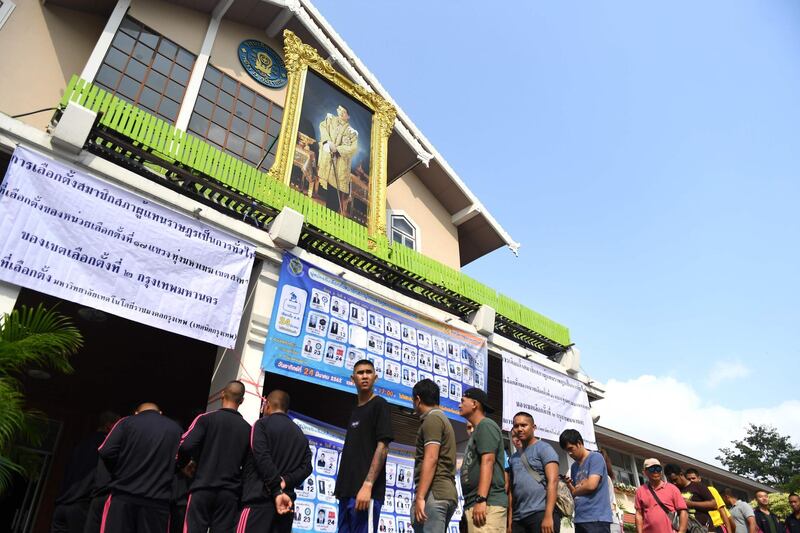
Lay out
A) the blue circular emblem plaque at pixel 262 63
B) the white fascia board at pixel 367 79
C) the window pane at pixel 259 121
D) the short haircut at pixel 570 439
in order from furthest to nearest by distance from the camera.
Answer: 1. the white fascia board at pixel 367 79
2. the blue circular emblem plaque at pixel 262 63
3. the window pane at pixel 259 121
4. the short haircut at pixel 570 439

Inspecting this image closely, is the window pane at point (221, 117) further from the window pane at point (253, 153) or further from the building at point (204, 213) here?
the window pane at point (253, 153)

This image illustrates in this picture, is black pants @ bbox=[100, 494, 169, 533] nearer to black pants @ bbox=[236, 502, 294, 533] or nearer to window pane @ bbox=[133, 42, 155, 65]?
black pants @ bbox=[236, 502, 294, 533]

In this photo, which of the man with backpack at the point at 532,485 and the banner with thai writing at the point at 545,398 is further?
the banner with thai writing at the point at 545,398

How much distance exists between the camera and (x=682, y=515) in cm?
645

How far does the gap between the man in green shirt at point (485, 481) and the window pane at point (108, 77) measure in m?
9.85

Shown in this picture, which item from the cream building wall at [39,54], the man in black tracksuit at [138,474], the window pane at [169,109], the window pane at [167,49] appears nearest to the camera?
the man in black tracksuit at [138,474]

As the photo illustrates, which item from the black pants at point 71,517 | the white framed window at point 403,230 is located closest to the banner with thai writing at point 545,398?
the white framed window at point 403,230

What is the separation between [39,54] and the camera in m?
10.4

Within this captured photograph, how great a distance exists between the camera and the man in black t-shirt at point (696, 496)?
764 cm

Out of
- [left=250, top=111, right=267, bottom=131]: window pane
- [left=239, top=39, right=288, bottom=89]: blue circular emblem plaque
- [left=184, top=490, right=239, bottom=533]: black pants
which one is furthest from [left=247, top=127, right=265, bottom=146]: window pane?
[left=184, top=490, right=239, bottom=533]: black pants

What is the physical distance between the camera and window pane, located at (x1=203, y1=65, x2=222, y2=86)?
12.1m

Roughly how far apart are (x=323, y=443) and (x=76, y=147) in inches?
215

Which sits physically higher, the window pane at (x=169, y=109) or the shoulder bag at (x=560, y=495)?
the window pane at (x=169, y=109)

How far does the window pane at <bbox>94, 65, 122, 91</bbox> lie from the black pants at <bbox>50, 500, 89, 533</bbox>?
8055mm
